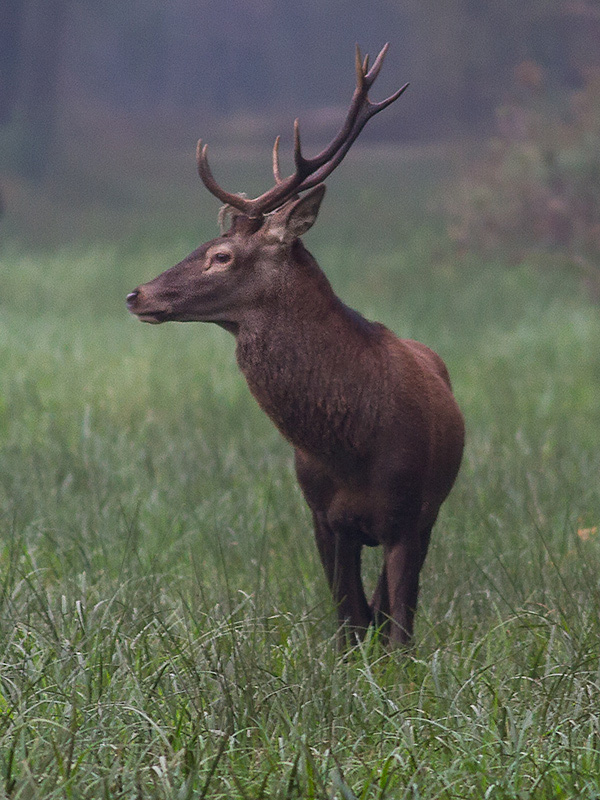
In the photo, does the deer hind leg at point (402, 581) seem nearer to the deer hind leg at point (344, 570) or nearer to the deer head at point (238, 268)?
the deer hind leg at point (344, 570)

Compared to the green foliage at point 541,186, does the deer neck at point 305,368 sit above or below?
below

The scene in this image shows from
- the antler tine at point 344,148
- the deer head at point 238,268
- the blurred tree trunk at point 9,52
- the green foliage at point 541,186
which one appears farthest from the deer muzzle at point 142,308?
the blurred tree trunk at point 9,52

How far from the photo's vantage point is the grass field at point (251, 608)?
2.83m

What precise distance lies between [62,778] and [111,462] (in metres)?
3.89

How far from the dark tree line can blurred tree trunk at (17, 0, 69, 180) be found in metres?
0.02

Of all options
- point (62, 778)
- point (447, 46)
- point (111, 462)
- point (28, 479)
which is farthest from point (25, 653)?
point (447, 46)

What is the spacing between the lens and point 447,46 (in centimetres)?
2939

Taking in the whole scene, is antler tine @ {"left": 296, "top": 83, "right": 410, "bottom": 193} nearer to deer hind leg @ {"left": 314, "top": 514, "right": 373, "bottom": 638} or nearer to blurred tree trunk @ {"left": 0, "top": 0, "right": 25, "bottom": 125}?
deer hind leg @ {"left": 314, "top": 514, "right": 373, "bottom": 638}

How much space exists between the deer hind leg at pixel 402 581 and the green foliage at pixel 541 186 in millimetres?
8657

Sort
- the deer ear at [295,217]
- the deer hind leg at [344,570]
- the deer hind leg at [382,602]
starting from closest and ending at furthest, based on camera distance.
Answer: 1. the deer ear at [295,217]
2. the deer hind leg at [344,570]
3. the deer hind leg at [382,602]

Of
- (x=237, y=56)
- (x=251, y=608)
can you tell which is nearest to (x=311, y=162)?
(x=251, y=608)

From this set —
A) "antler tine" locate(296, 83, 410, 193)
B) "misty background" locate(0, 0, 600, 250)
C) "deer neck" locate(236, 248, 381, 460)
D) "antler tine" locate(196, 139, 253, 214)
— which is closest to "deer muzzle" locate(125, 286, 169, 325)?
"deer neck" locate(236, 248, 381, 460)

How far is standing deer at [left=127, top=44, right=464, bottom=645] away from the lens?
3.52m

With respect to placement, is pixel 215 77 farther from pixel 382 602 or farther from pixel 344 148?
pixel 382 602
